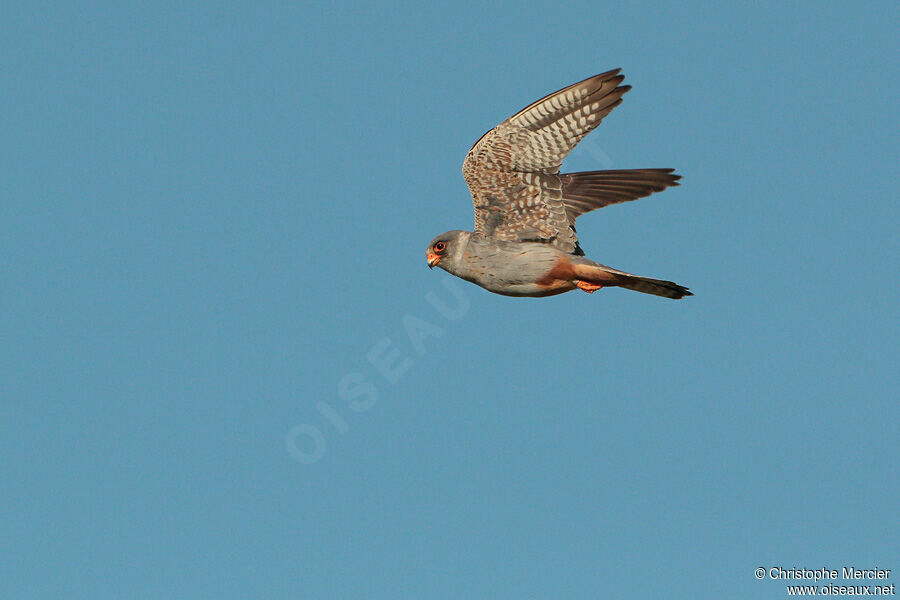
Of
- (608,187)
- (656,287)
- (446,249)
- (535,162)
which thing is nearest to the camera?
(656,287)

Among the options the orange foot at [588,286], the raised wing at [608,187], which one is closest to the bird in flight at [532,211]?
the orange foot at [588,286]

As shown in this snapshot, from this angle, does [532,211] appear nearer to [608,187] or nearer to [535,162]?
[535,162]

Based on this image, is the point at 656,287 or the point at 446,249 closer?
the point at 656,287

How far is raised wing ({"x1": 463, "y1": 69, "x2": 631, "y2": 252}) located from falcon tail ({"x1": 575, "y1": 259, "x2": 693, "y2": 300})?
20.4 inches

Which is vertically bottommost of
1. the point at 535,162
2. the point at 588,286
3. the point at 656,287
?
the point at 588,286

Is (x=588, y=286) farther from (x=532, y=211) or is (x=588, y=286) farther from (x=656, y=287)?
(x=532, y=211)

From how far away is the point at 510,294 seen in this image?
14.6 m

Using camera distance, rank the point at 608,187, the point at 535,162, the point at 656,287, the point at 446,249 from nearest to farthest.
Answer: the point at 656,287
the point at 535,162
the point at 446,249
the point at 608,187

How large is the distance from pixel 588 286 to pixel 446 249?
1.77 m

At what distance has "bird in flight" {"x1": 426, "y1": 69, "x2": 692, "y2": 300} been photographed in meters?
14.2

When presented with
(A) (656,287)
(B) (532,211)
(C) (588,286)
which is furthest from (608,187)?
(A) (656,287)

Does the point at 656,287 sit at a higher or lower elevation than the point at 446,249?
higher

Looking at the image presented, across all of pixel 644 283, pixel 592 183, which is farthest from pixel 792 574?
pixel 592 183

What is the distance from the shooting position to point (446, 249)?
48.0 ft
